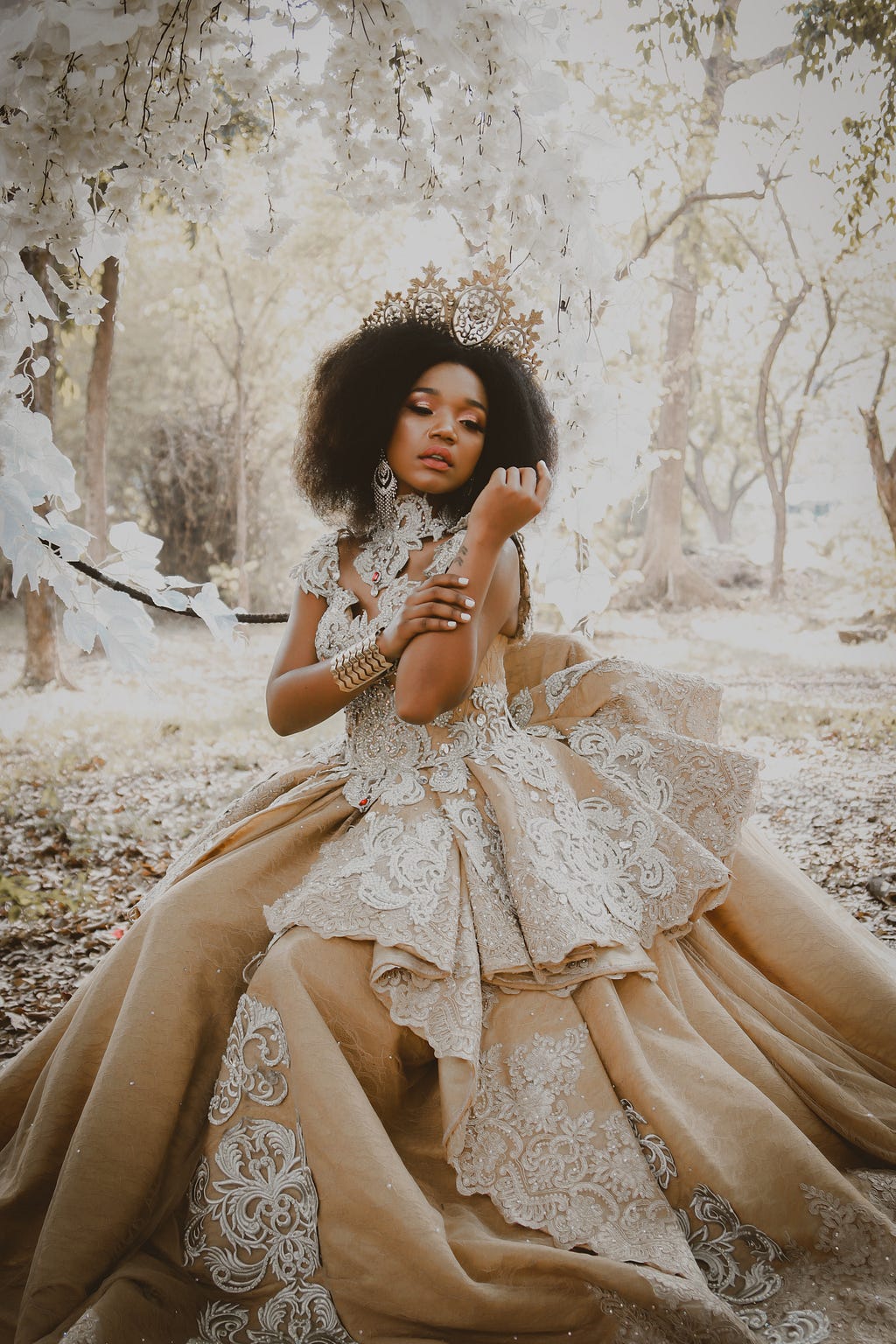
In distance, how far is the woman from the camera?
1.45 meters

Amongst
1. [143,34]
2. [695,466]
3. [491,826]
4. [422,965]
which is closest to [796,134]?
[695,466]

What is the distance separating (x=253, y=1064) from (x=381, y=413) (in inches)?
65.0

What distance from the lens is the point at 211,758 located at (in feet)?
21.5

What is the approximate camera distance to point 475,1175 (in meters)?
1.60

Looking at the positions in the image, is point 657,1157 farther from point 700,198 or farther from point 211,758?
point 700,198

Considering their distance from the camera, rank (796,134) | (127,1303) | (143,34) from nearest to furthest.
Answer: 1. (127,1303)
2. (143,34)
3. (796,134)

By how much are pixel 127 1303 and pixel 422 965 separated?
0.66 metres

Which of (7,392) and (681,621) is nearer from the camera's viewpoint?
(7,392)

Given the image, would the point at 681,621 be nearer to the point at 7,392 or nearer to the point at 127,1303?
the point at 7,392

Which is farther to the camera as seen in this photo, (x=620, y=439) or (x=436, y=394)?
(x=620, y=439)

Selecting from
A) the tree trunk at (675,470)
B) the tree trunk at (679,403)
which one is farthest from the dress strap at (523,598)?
the tree trunk at (675,470)

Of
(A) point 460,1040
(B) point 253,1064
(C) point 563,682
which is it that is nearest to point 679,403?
(C) point 563,682

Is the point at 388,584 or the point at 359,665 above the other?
the point at 388,584
